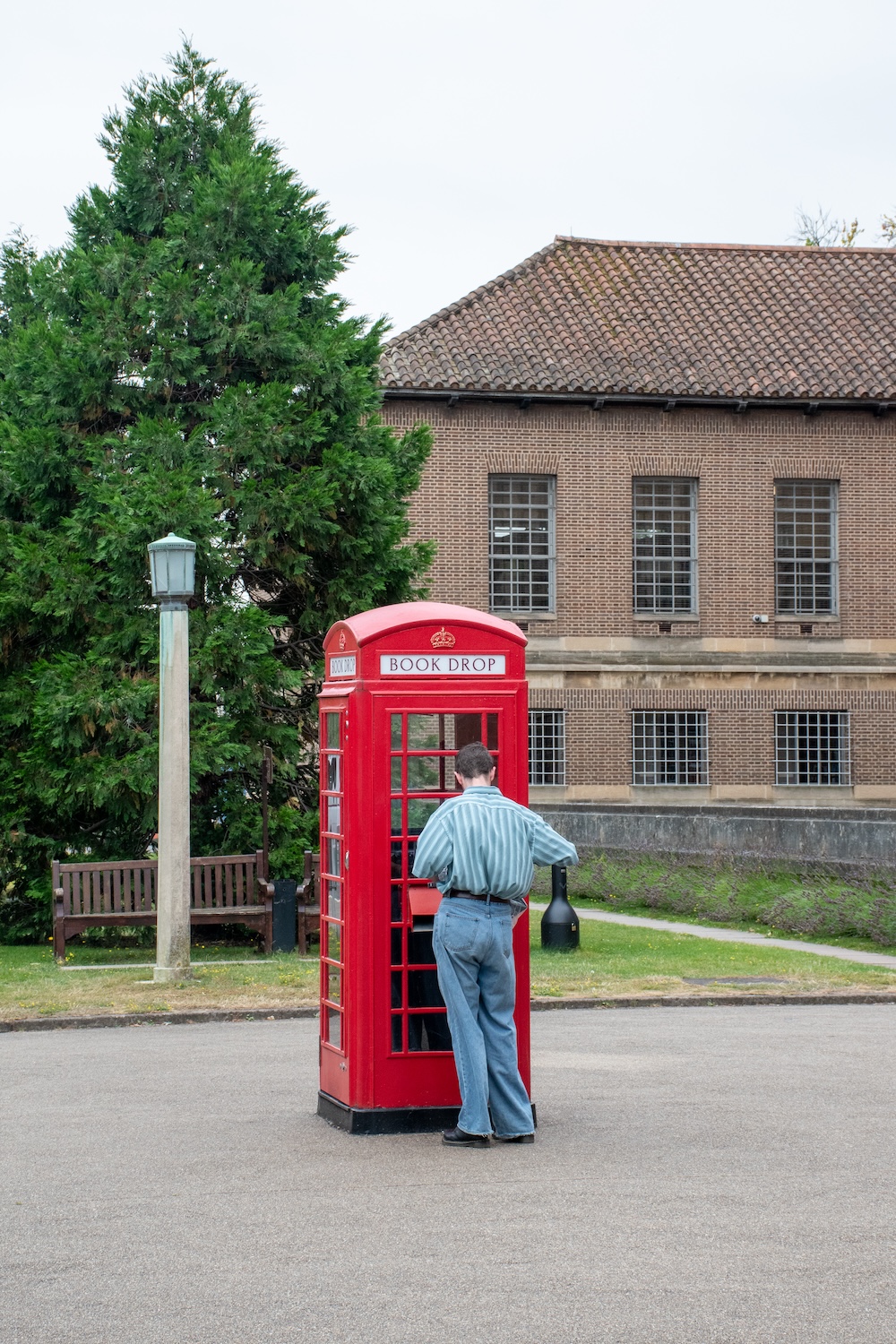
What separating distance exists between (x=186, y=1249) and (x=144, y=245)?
16043 millimetres

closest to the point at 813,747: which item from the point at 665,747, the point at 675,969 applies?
the point at 665,747

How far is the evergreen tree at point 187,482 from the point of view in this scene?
18.3 m

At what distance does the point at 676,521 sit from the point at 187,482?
2069cm

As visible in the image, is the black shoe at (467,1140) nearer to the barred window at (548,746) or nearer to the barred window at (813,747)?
the barred window at (548,746)

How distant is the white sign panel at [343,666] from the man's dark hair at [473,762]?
0.77 metres

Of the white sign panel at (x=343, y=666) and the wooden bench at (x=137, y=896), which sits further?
the wooden bench at (x=137, y=896)

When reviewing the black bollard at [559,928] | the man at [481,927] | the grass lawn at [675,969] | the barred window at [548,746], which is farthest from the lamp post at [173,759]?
the barred window at [548,746]

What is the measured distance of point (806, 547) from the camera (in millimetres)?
37875

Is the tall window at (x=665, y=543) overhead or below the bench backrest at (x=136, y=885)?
overhead

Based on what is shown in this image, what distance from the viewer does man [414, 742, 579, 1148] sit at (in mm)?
8109

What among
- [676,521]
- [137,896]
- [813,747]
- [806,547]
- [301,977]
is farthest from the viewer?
[806,547]

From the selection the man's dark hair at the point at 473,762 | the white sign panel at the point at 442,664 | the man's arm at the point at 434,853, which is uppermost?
the white sign panel at the point at 442,664

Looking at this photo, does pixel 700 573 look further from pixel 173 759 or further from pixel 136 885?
pixel 173 759

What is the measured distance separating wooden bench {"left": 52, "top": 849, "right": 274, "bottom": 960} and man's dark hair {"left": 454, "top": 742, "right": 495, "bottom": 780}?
29.8 ft
